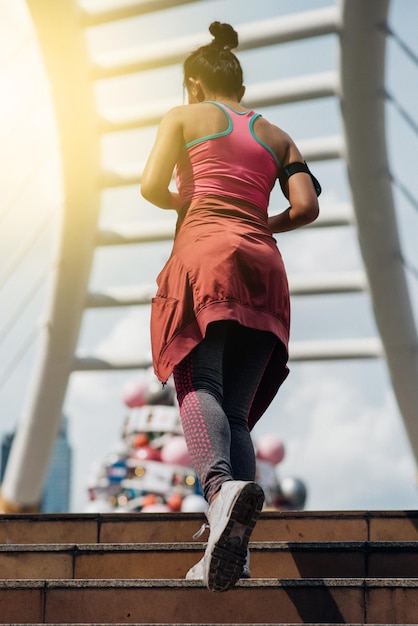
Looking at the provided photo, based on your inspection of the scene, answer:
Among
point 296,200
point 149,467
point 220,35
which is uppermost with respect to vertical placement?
point 149,467

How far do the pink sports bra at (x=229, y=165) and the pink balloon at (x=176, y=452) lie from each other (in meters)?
8.12

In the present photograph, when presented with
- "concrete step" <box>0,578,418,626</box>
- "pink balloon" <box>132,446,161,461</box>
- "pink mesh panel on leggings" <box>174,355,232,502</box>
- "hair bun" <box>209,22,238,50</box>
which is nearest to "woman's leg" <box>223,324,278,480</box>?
"pink mesh panel on leggings" <box>174,355,232,502</box>

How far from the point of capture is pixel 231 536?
2463 millimetres

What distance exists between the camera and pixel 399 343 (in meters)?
11.5

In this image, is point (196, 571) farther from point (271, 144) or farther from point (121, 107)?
point (121, 107)

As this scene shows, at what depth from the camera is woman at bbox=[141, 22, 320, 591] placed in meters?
2.75

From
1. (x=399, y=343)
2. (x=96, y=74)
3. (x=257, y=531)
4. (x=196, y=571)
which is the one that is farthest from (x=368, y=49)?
(x=196, y=571)

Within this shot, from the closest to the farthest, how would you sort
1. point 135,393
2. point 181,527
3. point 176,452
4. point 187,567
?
point 187,567 < point 181,527 < point 176,452 < point 135,393

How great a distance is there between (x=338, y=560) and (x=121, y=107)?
849cm

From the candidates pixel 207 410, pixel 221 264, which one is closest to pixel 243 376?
pixel 207 410

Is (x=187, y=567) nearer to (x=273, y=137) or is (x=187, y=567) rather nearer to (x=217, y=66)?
(x=273, y=137)

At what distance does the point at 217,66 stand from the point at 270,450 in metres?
9.95

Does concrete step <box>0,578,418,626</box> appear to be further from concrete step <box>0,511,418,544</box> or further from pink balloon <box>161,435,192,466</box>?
pink balloon <box>161,435,192,466</box>

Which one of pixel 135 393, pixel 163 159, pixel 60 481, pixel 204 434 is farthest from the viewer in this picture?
pixel 60 481
